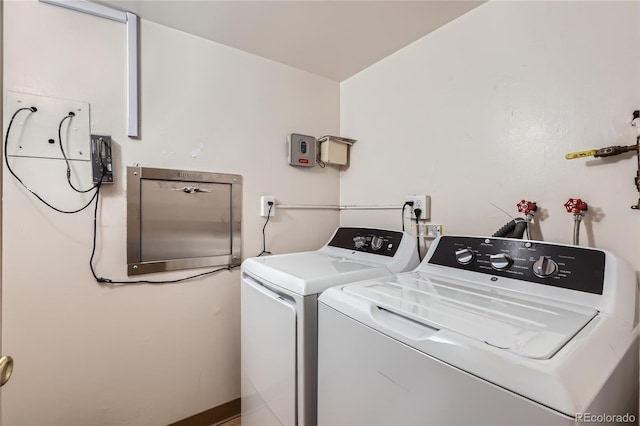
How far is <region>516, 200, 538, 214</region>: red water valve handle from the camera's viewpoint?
1133 mm

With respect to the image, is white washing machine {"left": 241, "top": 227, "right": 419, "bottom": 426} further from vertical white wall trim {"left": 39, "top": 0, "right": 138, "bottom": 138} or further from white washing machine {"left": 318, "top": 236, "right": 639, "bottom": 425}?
vertical white wall trim {"left": 39, "top": 0, "right": 138, "bottom": 138}

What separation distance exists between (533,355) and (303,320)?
647 millimetres

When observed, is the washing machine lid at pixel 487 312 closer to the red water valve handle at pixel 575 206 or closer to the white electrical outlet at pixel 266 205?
the red water valve handle at pixel 575 206

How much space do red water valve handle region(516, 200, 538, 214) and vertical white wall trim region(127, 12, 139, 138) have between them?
1749mm

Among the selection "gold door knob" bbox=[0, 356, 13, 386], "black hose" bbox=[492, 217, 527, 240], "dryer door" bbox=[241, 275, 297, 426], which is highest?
"black hose" bbox=[492, 217, 527, 240]

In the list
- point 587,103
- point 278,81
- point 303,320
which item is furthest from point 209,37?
point 587,103

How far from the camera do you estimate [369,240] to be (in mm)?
Answer: 1535

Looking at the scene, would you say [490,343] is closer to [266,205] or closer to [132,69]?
[266,205]

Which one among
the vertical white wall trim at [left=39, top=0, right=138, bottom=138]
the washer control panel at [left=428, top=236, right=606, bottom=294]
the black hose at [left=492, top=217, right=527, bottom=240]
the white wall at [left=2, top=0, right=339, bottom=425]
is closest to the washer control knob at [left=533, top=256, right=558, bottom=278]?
the washer control panel at [left=428, top=236, right=606, bottom=294]

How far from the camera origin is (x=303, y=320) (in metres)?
1.00

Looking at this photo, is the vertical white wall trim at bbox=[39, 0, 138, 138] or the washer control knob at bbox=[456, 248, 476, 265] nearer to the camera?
the washer control knob at bbox=[456, 248, 476, 265]

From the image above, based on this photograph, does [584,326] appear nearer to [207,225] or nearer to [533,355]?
[533,355]

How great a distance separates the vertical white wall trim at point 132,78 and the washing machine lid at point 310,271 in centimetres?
87

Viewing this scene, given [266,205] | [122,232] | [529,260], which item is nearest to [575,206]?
Result: [529,260]
